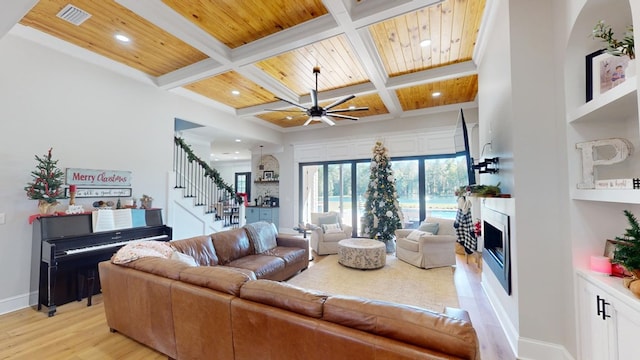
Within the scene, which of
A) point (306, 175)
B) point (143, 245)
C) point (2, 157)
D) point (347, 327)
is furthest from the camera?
point (306, 175)

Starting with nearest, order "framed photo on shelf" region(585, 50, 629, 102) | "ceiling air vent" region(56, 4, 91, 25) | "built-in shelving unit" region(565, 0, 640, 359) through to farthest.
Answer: "built-in shelving unit" region(565, 0, 640, 359) → "framed photo on shelf" region(585, 50, 629, 102) → "ceiling air vent" region(56, 4, 91, 25)

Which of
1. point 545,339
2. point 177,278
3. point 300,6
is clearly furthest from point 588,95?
point 177,278

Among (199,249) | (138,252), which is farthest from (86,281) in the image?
(138,252)

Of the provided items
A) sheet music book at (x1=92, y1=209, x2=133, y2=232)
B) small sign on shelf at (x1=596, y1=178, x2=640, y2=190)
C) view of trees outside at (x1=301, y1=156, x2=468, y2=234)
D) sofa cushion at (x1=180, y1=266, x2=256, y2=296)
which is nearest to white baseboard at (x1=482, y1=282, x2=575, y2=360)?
small sign on shelf at (x1=596, y1=178, x2=640, y2=190)

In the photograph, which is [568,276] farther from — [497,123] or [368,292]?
[368,292]

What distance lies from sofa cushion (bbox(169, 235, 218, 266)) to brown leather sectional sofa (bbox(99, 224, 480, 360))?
0.82 m

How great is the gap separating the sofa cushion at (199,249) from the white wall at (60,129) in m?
1.73

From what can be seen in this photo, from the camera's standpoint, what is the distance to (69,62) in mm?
3582

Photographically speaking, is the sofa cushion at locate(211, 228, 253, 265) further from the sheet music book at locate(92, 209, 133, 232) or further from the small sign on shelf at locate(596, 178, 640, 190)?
the small sign on shelf at locate(596, 178, 640, 190)

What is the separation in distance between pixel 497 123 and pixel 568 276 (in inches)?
67.1

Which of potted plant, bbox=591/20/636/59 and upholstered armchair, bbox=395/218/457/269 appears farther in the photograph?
upholstered armchair, bbox=395/218/457/269

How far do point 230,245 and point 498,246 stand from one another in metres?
3.66

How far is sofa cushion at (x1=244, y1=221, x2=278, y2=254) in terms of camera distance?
419 cm

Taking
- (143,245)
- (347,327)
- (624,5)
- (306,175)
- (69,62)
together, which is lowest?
(347,327)
